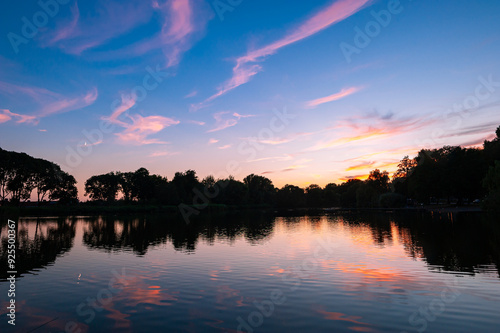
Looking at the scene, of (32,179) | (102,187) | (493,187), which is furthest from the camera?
(102,187)

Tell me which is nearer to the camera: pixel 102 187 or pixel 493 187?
pixel 493 187

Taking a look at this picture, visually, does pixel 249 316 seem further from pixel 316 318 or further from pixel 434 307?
pixel 434 307

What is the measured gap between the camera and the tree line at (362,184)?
88.4 meters

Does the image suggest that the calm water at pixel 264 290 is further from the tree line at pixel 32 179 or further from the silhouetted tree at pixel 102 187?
the silhouetted tree at pixel 102 187

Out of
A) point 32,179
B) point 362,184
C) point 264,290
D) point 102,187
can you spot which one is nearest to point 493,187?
point 264,290

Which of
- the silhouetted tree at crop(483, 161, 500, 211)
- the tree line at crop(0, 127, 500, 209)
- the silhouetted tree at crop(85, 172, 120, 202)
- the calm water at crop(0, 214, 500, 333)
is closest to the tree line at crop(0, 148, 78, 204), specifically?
the tree line at crop(0, 127, 500, 209)

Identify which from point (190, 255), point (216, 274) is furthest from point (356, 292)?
point (190, 255)

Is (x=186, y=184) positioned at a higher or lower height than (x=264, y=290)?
higher

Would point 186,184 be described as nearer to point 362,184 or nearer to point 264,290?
point 362,184

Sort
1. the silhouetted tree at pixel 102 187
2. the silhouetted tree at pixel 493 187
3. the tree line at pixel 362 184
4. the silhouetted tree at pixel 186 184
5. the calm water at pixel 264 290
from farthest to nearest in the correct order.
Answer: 1. the silhouetted tree at pixel 102 187
2. the silhouetted tree at pixel 186 184
3. the tree line at pixel 362 184
4. the silhouetted tree at pixel 493 187
5. the calm water at pixel 264 290

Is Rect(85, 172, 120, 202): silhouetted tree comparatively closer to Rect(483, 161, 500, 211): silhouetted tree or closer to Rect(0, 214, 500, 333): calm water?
Rect(0, 214, 500, 333): calm water

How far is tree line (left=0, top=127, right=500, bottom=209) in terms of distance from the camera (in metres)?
88.4

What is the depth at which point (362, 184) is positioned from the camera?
14888cm

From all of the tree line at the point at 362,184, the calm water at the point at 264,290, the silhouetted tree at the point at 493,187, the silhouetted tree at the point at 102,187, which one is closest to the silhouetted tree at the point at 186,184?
the tree line at the point at 362,184
